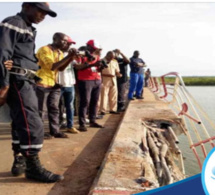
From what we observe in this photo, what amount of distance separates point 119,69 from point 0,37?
4.46m

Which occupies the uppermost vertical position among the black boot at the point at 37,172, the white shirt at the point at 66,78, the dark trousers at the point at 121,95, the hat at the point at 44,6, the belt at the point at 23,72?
the hat at the point at 44,6

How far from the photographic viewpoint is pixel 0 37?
6.56ft

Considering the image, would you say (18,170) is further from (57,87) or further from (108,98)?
(108,98)

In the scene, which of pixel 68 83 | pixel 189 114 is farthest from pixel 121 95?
pixel 68 83

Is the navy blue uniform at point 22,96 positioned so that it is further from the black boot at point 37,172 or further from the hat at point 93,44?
the hat at point 93,44

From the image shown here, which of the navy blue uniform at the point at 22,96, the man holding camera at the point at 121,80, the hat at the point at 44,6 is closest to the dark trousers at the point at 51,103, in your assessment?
the navy blue uniform at the point at 22,96

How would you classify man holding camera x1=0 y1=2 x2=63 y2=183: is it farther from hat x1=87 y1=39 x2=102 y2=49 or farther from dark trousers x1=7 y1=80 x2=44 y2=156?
hat x1=87 y1=39 x2=102 y2=49

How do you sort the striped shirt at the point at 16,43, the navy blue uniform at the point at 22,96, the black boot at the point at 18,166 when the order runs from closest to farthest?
the striped shirt at the point at 16,43
the navy blue uniform at the point at 22,96
the black boot at the point at 18,166

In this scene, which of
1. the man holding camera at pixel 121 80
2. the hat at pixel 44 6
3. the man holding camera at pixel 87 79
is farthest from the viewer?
the man holding camera at pixel 121 80

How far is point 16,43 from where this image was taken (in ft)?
7.06

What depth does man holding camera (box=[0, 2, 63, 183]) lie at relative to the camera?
205 centimetres

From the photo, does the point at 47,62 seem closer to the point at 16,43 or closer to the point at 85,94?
the point at 85,94

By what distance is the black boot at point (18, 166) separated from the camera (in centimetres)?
236

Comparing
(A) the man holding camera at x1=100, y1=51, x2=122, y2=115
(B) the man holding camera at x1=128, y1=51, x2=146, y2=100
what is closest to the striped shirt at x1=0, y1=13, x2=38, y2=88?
(A) the man holding camera at x1=100, y1=51, x2=122, y2=115
